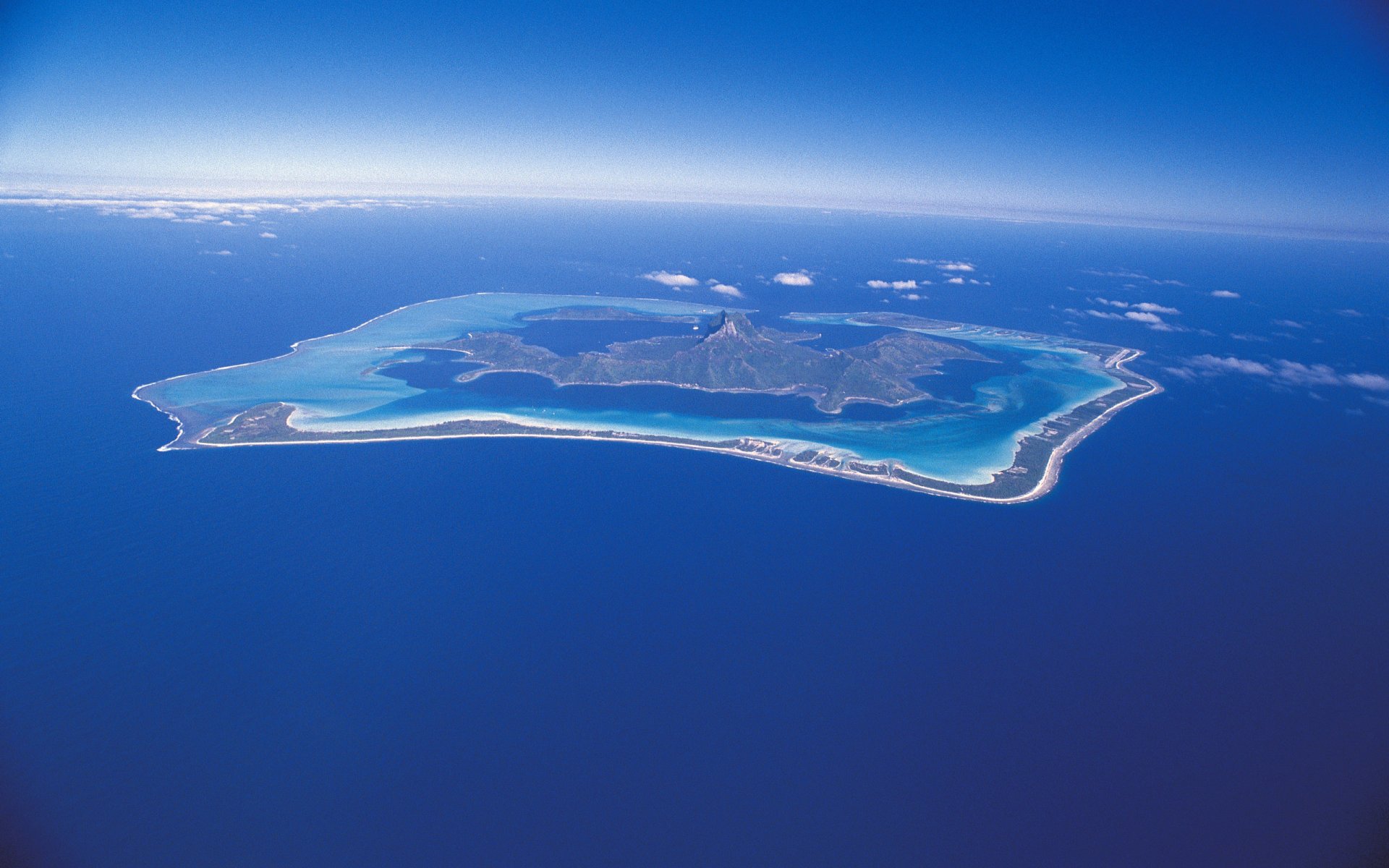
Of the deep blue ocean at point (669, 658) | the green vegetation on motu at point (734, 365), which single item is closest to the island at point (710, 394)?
the green vegetation on motu at point (734, 365)

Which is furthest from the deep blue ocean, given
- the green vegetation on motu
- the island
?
the green vegetation on motu

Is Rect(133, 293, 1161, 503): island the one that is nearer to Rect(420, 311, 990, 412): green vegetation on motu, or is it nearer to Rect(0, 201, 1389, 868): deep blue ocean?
Rect(420, 311, 990, 412): green vegetation on motu

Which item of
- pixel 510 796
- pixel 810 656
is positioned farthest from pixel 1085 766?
pixel 510 796

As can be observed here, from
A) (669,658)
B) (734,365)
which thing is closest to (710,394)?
(734,365)

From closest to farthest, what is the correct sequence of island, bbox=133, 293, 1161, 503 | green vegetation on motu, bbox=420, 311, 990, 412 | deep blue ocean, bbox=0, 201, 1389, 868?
deep blue ocean, bbox=0, 201, 1389, 868, island, bbox=133, 293, 1161, 503, green vegetation on motu, bbox=420, 311, 990, 412

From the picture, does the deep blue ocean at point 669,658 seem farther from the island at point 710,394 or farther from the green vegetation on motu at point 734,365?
the green vegetation on motu at point 734,365

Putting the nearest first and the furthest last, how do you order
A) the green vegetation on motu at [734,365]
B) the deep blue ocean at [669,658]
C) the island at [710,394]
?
the deep blue ocean at [669,658] → the island at [710,394] → the green vegetation on motu at [734,365]
